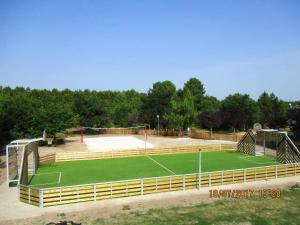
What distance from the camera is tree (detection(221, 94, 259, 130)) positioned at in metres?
53.8

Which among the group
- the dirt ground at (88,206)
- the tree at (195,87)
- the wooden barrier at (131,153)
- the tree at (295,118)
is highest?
the tree at (195,87)

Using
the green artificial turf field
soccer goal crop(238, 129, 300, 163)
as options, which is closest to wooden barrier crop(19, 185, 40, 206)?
the green artificial turf field

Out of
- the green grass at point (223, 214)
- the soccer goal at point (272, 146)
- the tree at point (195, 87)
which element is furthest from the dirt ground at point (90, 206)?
the tree at point (195, 87)

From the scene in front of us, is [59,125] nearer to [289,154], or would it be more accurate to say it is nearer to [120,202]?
[120,202]

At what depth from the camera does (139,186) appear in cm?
2055

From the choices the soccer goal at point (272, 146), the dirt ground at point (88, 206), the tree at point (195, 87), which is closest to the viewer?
the dirt ground at point (88, 206)

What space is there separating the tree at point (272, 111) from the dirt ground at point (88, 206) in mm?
32298

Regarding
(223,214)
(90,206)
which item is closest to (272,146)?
(223,214)

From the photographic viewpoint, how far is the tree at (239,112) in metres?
53.8

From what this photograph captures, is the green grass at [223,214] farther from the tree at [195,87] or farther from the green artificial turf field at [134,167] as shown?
the tree at [195,87]

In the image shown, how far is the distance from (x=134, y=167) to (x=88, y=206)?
11.1 meters

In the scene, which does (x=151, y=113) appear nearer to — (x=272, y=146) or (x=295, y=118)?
(x=272, y=146)

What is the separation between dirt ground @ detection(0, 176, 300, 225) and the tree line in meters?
20.3

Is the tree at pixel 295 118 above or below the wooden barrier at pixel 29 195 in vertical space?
above
